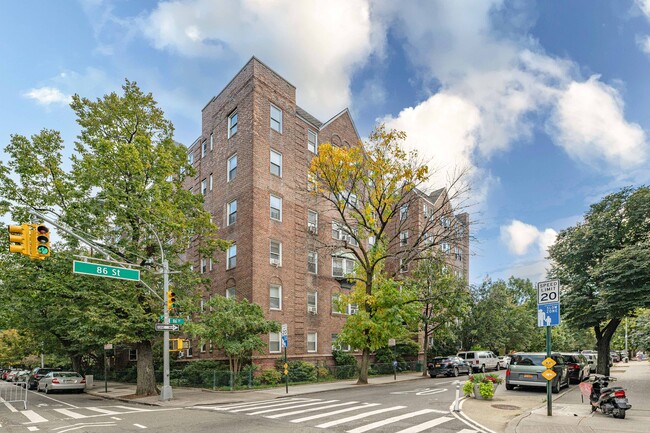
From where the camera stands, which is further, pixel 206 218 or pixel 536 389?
pixel 206 218

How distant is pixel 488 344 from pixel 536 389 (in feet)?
77.8

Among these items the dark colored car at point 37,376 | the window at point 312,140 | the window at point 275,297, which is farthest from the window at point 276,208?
the dark colored car at point 37,376

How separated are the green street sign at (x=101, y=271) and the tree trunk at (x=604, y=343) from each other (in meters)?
25.2

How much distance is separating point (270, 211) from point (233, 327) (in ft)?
29.3

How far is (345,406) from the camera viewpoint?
15211 millimetres

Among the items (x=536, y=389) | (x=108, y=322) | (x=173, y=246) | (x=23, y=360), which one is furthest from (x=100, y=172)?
(x=23, y=360)

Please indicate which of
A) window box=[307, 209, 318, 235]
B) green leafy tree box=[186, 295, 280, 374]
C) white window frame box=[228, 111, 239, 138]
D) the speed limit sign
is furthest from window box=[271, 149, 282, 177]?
the speed limit sign

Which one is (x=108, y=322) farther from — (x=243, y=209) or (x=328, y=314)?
(x=328, y=314)

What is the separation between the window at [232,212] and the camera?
29.1 m

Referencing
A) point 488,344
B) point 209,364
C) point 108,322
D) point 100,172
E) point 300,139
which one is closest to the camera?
point 108,322

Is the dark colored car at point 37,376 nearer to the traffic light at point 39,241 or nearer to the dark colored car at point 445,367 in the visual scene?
the traffic light at point 39,241

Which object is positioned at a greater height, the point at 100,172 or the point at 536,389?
the point at 100,172

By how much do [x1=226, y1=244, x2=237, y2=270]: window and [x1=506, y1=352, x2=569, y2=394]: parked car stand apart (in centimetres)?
1708

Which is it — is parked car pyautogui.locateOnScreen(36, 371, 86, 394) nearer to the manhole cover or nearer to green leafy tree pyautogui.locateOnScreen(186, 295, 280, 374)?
green leafy tree pyautogui.locateOnScreen(186, 295, 280, 374)
